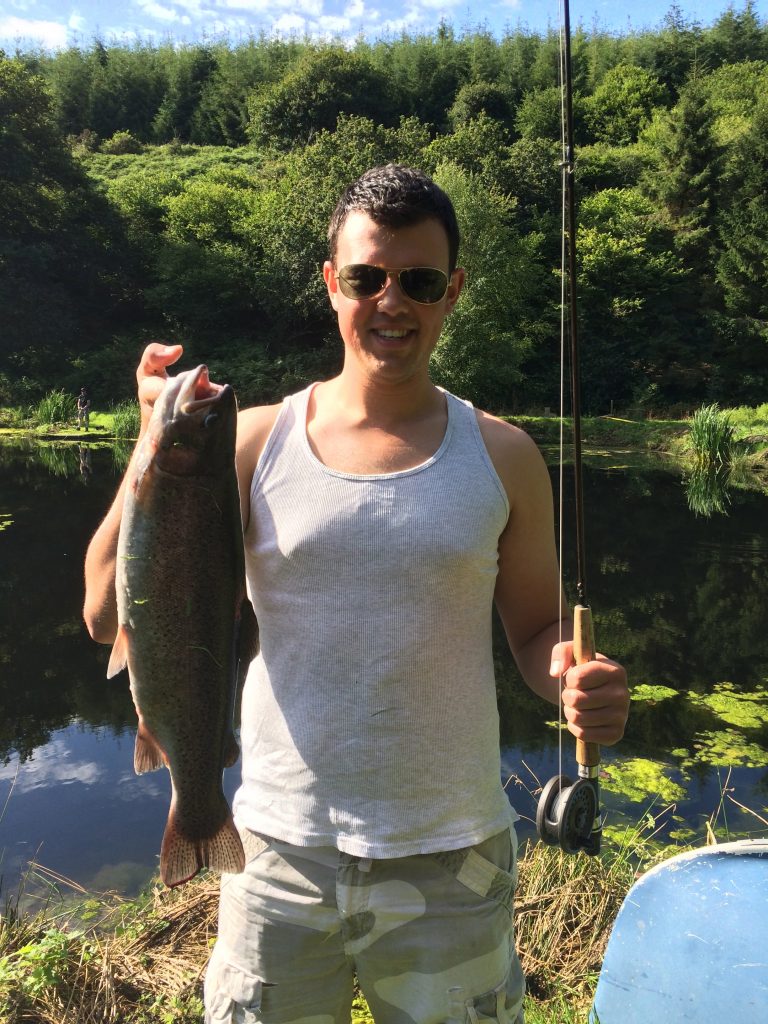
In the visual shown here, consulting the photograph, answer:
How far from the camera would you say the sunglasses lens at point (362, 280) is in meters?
1.82

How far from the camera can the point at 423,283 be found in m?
1.84

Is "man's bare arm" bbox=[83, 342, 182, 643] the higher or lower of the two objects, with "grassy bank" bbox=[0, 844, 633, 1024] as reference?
higher

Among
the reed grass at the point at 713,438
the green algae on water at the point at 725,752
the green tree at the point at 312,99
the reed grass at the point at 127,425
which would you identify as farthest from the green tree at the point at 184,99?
the green algae on water at the point at 725,752

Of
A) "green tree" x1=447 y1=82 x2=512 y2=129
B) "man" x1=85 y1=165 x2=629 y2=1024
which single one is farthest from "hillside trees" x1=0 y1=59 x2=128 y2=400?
"man" x1=85 y1=165 x2=629 y2=1024

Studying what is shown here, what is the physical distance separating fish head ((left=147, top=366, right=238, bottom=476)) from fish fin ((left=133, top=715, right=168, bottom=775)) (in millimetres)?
603

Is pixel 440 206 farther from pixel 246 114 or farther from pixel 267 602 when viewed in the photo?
pixel 246 114

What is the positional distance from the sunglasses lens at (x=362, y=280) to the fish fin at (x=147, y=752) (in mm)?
1106

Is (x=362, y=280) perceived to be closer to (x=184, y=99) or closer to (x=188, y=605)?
(x=188, y=605)

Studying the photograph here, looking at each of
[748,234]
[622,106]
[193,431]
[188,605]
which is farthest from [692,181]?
[188,605]

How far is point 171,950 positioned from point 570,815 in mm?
2275

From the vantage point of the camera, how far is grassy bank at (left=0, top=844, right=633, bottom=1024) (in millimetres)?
3062

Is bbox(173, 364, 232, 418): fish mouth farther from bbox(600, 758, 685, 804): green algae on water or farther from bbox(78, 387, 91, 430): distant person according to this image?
bbox(78, 387, 91, 430): distant person

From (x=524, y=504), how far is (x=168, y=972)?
2752 millimetres

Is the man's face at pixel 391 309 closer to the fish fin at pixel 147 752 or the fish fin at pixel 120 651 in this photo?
the fish fin at pixel 120 651
